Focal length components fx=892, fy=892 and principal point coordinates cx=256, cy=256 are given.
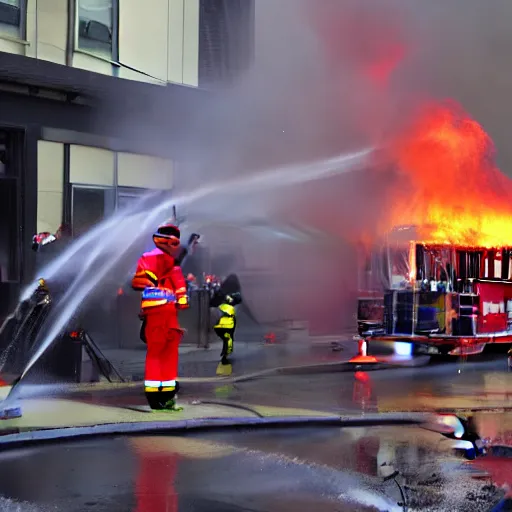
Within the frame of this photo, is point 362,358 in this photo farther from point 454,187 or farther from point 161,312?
point 161,312

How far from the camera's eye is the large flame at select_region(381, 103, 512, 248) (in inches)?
552

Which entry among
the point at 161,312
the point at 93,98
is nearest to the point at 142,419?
the point at 161,312

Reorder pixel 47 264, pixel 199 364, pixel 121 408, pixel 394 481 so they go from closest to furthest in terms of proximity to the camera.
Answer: pixel 394 481, pixel 121 408, pixel 47 264, pixel 199 364

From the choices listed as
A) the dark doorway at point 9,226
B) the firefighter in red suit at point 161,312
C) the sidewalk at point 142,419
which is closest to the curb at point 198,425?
the sidewalk at point 142,419

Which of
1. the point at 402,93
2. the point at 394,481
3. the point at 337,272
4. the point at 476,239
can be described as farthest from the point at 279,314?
the point at 394,481

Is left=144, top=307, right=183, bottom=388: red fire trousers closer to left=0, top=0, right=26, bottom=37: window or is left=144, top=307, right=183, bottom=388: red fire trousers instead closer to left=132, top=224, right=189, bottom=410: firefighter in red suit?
left=132, top=224, right=189, bottom=410: firefighter in red suit

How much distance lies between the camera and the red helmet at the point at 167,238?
817cm

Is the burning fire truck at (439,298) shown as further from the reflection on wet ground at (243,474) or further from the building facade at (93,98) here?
the reflection on wet ground at (243,474)

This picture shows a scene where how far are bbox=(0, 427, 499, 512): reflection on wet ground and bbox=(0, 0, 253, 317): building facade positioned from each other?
235 inches

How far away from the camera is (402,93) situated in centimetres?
1327

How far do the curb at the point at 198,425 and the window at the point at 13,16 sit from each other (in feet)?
22.3

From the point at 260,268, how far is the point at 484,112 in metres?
4.65

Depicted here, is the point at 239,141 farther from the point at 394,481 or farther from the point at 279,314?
the point at 394,481

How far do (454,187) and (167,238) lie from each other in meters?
7.73
